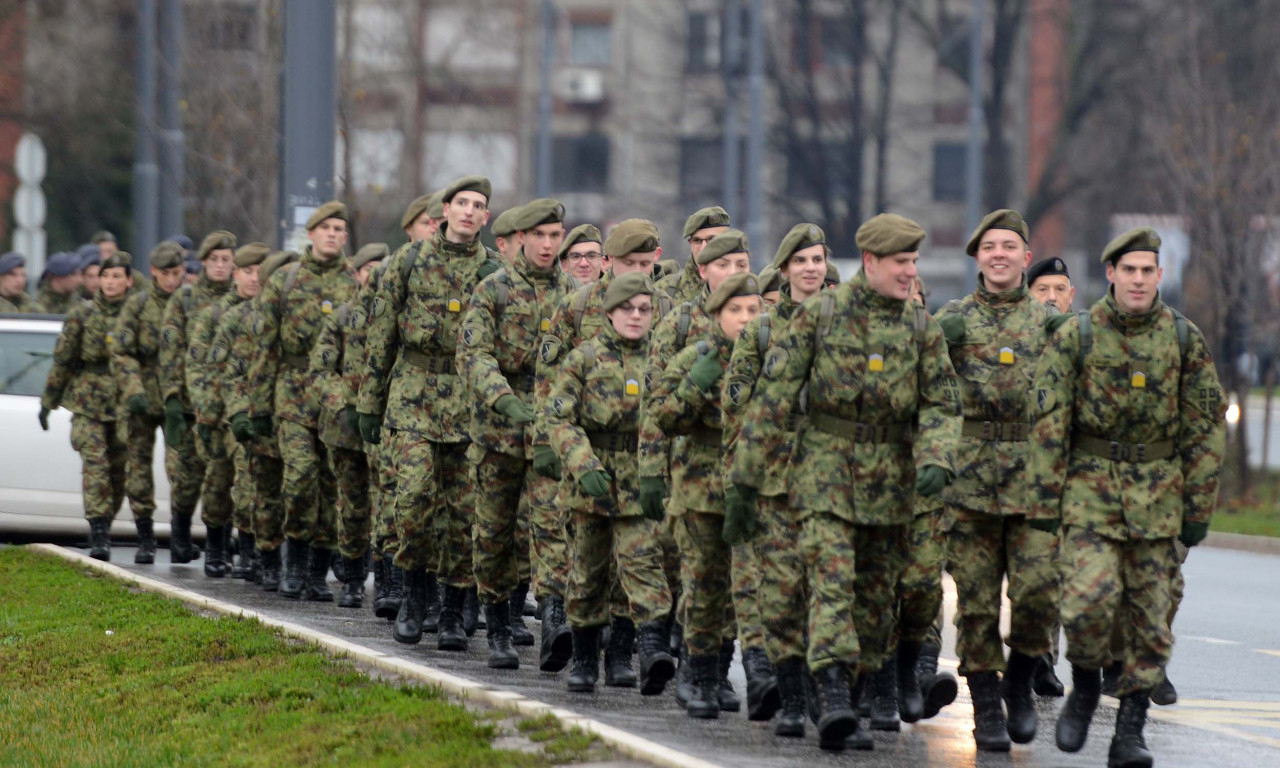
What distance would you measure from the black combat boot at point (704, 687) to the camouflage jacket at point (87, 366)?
22.7ft

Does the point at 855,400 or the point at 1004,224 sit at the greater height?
the point at 1004,224

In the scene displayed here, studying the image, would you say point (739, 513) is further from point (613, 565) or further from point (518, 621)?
point (518, 621)

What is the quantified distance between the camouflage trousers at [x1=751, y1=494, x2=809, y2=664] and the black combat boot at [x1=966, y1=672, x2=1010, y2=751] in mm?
731

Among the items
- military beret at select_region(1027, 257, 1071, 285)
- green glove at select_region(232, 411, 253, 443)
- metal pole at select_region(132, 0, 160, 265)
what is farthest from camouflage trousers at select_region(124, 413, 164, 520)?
metal pole at select_region(132, 0, 160, 265)

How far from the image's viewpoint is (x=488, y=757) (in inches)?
300

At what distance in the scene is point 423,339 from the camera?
11.3m

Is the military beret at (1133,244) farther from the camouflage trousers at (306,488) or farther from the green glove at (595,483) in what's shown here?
the camouflage trousers at (306,488)

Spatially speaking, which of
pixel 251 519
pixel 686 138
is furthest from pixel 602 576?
pixel 686 138

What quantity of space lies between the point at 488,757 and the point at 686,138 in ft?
145

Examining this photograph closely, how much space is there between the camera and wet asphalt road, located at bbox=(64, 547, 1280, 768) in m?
8.48

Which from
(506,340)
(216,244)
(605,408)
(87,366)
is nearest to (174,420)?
(87,366)

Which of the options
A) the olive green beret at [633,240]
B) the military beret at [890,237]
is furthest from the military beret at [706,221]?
the military beret at [890,237]

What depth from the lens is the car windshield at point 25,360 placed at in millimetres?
16109

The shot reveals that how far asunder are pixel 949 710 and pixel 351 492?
13.5ft
